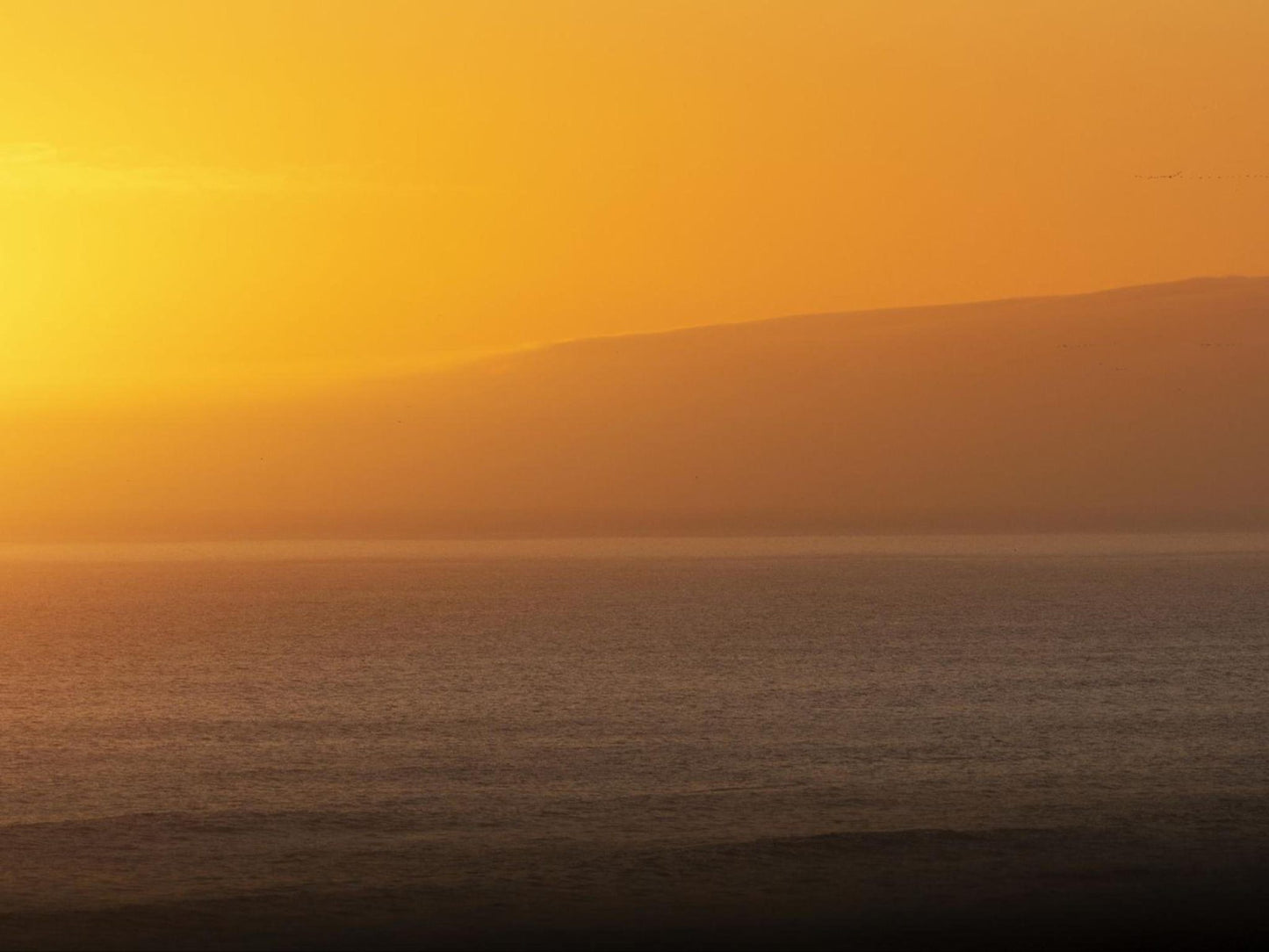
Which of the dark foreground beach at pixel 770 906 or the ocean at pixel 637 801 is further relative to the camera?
the ocean at pixel 637 801

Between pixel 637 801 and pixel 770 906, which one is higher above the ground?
pixel 637 801

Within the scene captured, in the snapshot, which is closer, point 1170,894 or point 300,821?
point 1170,894

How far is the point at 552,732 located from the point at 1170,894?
1695 inches

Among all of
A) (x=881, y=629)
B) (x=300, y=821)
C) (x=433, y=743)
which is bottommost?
(x=300, y=821)

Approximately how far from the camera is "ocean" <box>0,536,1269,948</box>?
4219 centimetres

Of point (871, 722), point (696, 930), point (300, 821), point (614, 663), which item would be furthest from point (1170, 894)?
point (614, 663)

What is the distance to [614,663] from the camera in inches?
4867

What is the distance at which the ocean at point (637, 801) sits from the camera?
42.2 m

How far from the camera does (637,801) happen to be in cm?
5988

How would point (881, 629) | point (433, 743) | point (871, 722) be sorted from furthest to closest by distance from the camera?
point (881, 629) < point (871, 722) < point (433, 743)

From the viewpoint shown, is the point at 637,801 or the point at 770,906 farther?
the point at 637,801

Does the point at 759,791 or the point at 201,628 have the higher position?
the point at 201,628

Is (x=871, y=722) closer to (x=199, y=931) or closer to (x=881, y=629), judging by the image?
(x=199, y=931)

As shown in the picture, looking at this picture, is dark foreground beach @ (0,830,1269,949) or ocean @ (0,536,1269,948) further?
ocean @ (0,536,1269,948)
